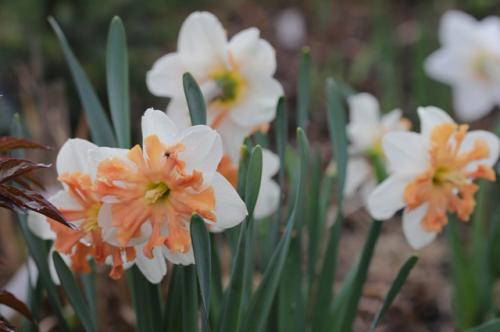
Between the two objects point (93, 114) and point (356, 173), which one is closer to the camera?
point (93, 114)

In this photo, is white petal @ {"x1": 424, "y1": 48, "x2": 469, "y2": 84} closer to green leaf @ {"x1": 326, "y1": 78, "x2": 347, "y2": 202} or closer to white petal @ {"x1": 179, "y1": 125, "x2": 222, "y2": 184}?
green leaf @ {"x1": 326, "y1": 78, "x2": 347, "y2": 202}

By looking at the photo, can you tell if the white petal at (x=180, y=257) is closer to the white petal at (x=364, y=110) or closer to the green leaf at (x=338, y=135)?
the green leaf at (x=338, y=135)

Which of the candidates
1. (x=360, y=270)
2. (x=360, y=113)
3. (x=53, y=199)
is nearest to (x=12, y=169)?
(x=53, y=199)

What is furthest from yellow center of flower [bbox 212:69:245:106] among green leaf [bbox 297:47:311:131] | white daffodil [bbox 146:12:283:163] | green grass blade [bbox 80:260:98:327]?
green grass blade [bbox 80:260:98:327]

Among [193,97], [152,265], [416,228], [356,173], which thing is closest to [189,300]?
[152,265]

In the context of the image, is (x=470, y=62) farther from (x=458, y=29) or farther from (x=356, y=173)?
(x=356, y=173)

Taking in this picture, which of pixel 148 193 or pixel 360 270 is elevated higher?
pixel 148 193

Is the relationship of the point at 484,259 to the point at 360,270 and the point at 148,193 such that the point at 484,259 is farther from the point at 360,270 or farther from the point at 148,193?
the point at 148,193
